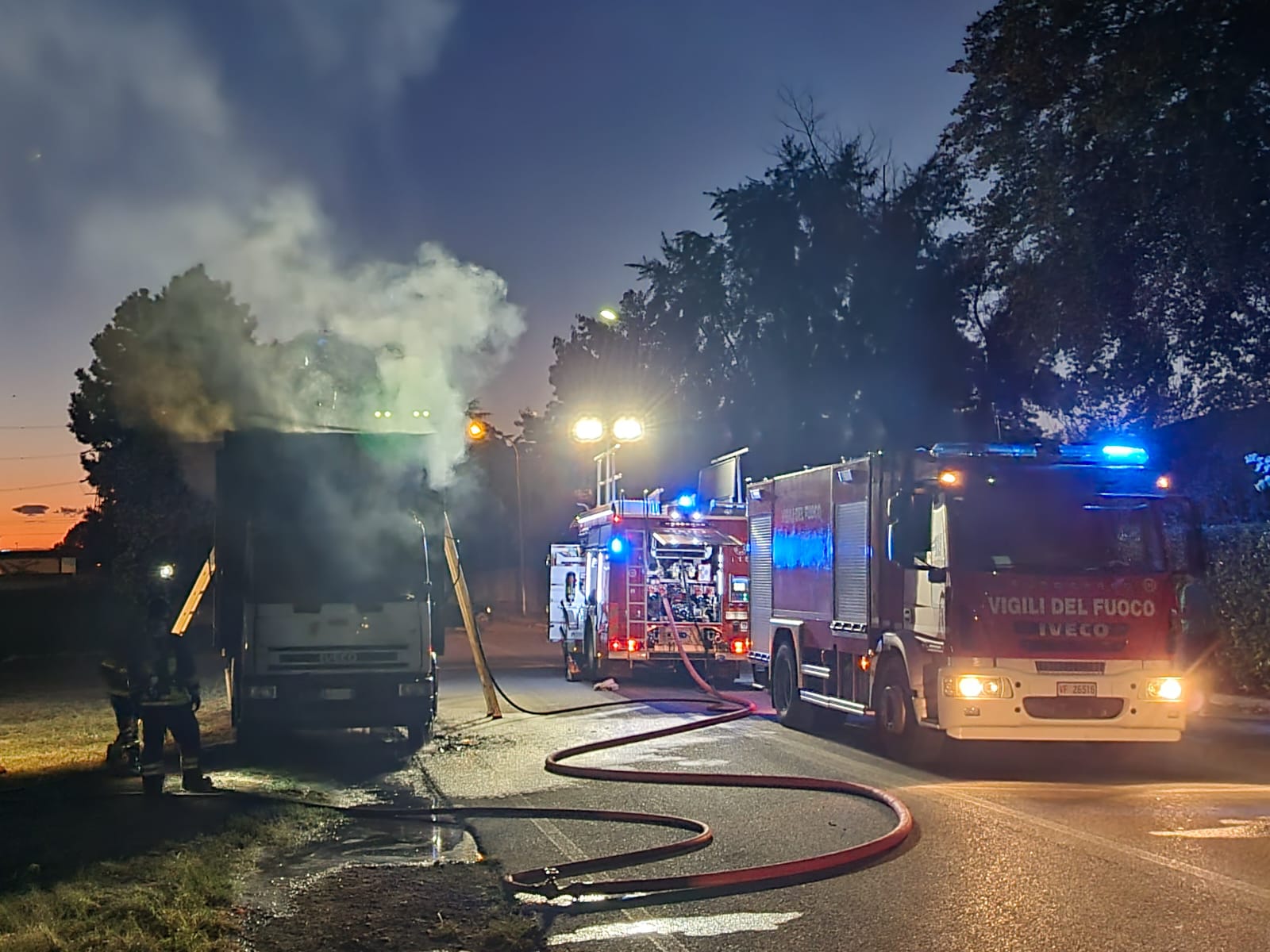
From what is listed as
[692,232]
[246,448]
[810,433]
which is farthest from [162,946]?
[692,232]

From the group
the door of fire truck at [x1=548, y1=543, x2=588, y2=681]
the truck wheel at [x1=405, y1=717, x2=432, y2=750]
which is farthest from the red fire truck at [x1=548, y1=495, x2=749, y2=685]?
the truck wheel at [x1=405, y1=717, x2=432, y2=750]

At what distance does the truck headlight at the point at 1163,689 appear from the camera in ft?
39.0

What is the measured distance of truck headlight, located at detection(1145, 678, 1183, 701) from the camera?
39.0ft

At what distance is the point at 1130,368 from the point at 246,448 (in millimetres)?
13810

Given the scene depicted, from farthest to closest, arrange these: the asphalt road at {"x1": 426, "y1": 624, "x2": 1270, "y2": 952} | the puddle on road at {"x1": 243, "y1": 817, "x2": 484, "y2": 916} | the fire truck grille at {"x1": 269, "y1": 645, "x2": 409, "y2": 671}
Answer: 1. the fire truck grille at {"x1": 269, "y1": 645, "x2": 409, "y2": 671}
2. the puddle on road at {"x1": 243, "y1": 817, "x2": 484, "y2": 916}
3. the asphalt road at {"x1": 426, "y1": 624, "x2": 1270, "y2": 952}

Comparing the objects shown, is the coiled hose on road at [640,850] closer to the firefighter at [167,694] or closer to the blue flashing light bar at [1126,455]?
the firefighter at [167,694]

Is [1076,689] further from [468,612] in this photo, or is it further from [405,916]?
[468,612]

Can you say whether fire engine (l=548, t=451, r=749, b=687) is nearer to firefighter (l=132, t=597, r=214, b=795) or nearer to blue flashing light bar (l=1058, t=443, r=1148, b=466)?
blue flashing light bar (l=1058, t=443, r=1148, b=466)

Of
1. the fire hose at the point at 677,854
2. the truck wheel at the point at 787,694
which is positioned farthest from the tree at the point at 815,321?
the fire hose at the point at 677,854

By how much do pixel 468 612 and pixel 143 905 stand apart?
1028 centimetres

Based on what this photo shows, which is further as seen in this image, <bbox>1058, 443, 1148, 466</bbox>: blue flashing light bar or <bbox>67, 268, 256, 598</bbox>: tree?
<bbox>67, 268, 256, 598</bbox>: tree

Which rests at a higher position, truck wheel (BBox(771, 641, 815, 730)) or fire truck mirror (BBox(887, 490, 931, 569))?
fire truck mirror (BBox(887, 490, 931, 569))

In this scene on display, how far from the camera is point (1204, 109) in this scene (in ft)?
60.5

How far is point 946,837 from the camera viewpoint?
8.88 metres
